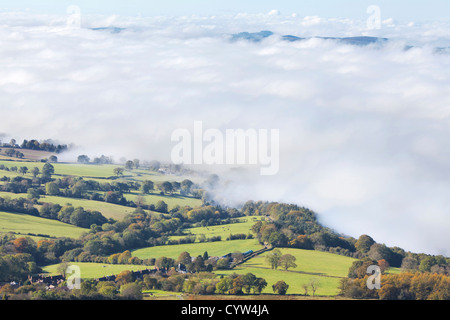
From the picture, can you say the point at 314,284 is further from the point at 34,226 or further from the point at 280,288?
the point at 34,226

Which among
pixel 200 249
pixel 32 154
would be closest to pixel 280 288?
pixel 200 249

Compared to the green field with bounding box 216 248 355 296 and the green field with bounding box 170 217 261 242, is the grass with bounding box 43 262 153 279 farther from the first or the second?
the green field with bounding box 170 217 261 242

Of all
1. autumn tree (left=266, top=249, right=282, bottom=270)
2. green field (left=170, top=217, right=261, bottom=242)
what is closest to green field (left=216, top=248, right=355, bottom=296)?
autumn tree (left=266, top=249, right=282, bottom=270)

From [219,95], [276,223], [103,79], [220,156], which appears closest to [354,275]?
[276,223]

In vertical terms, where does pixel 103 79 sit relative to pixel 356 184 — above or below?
above

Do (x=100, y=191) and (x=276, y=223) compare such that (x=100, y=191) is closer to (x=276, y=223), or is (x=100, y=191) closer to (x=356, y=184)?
(x=276, y=223)
